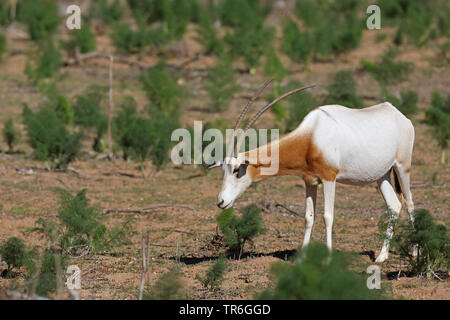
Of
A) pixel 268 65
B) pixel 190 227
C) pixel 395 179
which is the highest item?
pixel 268 65

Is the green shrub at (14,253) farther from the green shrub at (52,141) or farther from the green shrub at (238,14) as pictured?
the green shrub at (238,14)

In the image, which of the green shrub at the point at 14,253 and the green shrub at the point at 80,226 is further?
the green shrub at the point at 80,226

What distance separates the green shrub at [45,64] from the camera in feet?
59.2

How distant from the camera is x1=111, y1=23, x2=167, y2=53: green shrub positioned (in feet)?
68.4

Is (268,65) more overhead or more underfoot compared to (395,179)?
more overhead

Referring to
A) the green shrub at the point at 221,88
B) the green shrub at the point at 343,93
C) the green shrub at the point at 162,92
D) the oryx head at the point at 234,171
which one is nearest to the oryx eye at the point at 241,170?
the oryx head at the point at 234,171

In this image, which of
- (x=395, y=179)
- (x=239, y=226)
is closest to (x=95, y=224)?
(x=239, y=226)

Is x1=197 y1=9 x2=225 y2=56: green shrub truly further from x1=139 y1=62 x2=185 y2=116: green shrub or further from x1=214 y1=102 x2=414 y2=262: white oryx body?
x1=214 y1=102 x2=414 y2=262: white oryx body

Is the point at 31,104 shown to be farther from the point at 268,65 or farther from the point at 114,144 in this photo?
the point at 268,65

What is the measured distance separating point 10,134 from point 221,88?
495 cm

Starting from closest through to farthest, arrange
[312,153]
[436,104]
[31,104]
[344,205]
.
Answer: [312,153] < [344,205] < [436,104] < [31,104]

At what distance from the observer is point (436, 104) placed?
1403 centimetres

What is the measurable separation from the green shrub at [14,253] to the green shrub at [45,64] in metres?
11.4

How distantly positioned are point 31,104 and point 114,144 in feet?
12.3
